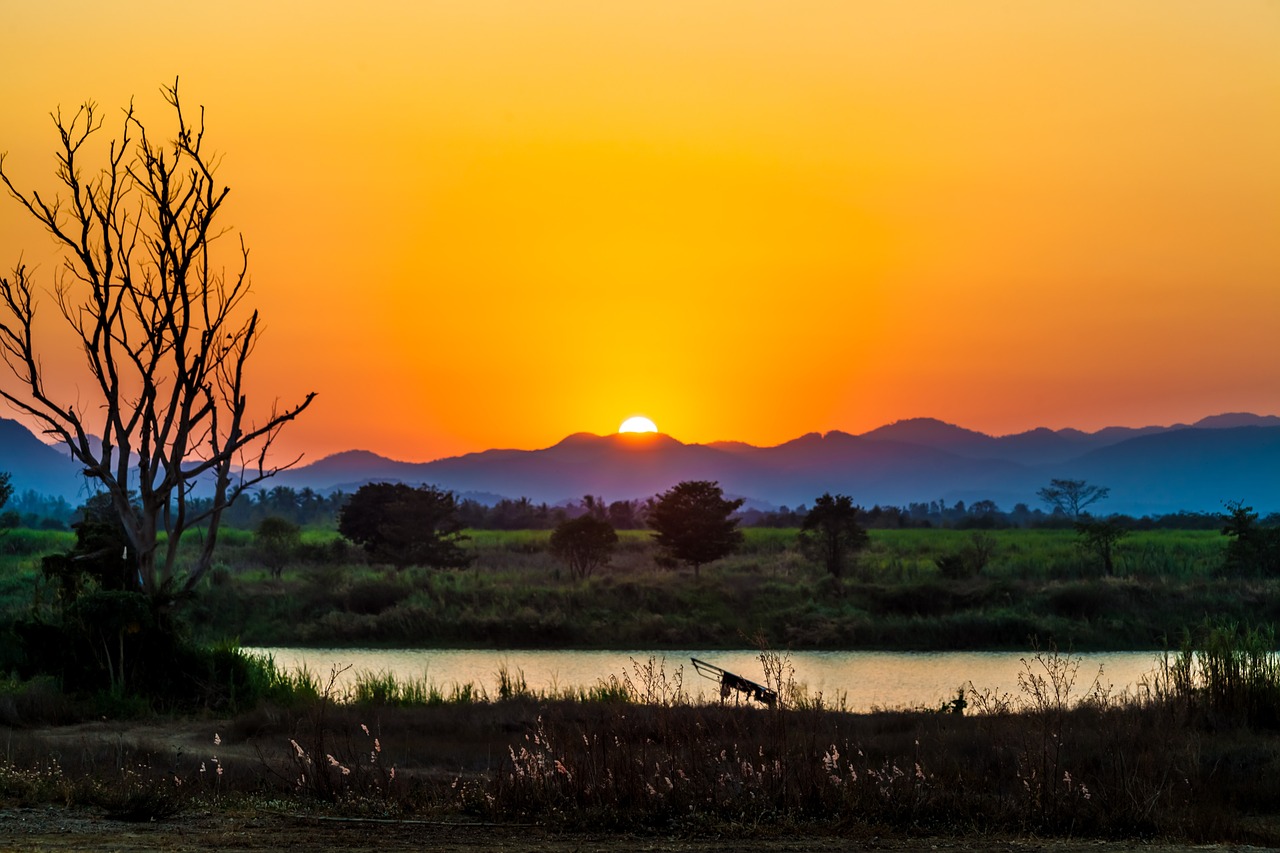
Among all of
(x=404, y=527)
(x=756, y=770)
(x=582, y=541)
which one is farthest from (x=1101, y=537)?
(x=756, y=770)

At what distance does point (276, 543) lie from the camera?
196 feet

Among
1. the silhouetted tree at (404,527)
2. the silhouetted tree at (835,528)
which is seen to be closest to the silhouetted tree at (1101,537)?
the silhouetted tree at (835,528)

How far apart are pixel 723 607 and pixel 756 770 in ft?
112

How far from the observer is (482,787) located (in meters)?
11.7

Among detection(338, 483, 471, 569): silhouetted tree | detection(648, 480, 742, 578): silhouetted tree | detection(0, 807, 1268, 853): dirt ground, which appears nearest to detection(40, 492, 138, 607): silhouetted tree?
detection(0, 807, 1268, 853): dirt ground

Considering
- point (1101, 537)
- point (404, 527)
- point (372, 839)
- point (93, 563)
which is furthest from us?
point (404, 527)

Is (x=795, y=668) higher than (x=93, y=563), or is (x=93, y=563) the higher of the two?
(x=93, y=563)

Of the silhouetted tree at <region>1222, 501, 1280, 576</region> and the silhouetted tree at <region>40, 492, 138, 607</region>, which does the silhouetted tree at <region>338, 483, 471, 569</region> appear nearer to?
the silhouetted tree at <region>1222, 501, 1280, 576</region>

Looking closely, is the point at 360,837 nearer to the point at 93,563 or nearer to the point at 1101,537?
the point at 93,563

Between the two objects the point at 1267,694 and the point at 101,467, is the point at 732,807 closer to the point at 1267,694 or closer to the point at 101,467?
the point at 1267,694

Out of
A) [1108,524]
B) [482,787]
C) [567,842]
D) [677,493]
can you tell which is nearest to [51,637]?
[482,787]

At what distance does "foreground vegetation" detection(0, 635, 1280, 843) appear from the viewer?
11.1 m

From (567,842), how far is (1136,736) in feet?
27.0

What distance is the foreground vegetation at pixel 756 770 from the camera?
11094 mm
